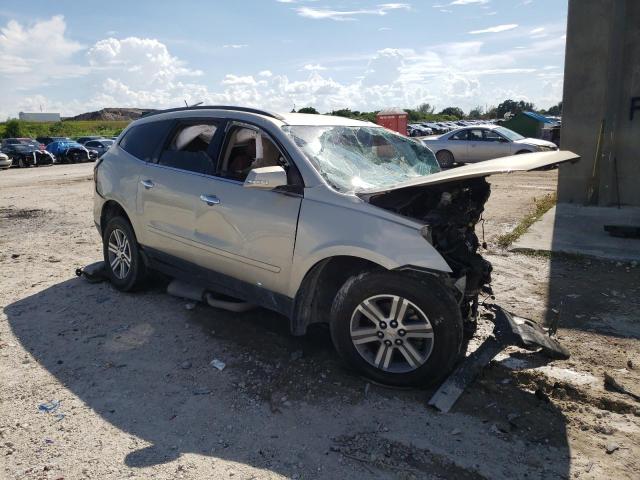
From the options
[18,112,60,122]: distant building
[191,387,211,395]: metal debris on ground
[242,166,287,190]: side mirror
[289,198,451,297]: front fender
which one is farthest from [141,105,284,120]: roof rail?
[18,112,60,122]: distant building

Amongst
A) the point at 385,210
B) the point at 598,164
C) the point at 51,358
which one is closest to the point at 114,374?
the point at 51,358

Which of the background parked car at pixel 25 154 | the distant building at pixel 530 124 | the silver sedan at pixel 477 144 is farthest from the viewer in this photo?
the background parked car at pixel 25 154

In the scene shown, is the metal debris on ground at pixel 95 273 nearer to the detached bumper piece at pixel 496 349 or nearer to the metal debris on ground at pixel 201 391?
the metal debris on ground at pixel 201 391

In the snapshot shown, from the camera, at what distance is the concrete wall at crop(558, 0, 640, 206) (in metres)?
10.0

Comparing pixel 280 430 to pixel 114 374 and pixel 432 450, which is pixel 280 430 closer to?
pixel 432 450

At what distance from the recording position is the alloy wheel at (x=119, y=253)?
5.34 meters

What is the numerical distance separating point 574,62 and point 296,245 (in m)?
9.19

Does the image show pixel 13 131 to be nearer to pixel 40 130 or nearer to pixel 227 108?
pixel 40 130

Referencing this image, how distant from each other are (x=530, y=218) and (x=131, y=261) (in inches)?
274

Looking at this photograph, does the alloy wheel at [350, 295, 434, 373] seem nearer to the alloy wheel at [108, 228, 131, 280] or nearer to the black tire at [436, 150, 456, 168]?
the alloy wheel at [108, 228, 131, 280]

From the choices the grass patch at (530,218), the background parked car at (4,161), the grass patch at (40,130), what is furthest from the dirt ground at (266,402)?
the grass patch at (40,130)

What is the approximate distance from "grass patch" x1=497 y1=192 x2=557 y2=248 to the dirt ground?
7.51ft

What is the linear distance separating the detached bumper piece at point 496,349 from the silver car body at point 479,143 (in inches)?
537

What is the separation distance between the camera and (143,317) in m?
4.81
